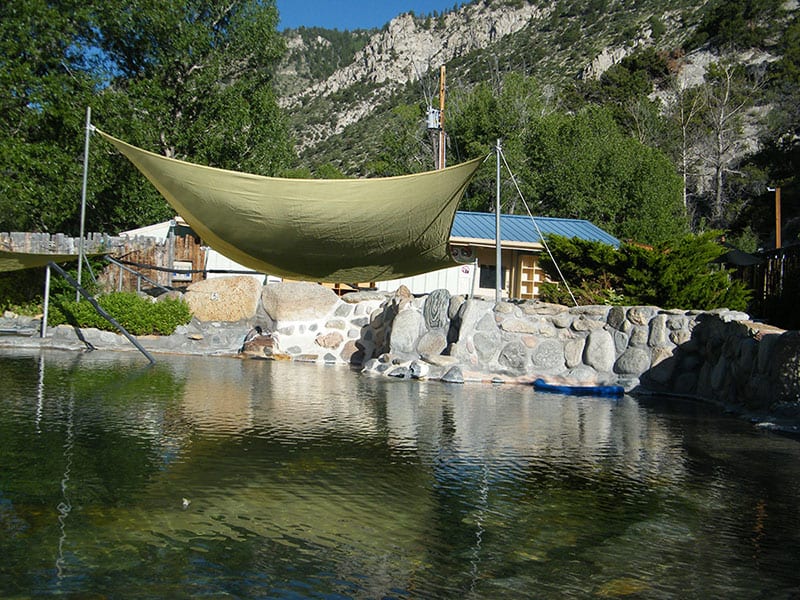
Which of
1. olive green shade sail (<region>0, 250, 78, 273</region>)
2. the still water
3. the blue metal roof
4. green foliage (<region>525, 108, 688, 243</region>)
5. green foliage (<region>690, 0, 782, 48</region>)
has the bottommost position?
the still water

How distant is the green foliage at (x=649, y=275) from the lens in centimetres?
974

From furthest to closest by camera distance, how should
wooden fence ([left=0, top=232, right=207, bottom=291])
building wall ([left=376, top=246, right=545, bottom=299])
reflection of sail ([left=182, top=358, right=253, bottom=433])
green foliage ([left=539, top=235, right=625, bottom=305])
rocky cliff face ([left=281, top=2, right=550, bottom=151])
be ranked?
rocky cliff face ([left=281, top=2, right=550, bottom=151]), building wall ([left=376, top=246, right=545, bottom=299]), wooden fence ([left=0, top=232, right=207, bottom=291]), green foliage ([left=539, top=235, right=625, bottom=305]), reflection of sail ([left=182, top=358, right=253, bottom=433])

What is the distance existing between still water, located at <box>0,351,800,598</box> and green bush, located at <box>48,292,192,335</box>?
4.61 m

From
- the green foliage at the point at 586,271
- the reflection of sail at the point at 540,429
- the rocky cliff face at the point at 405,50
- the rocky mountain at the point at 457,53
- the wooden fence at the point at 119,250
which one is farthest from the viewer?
the rocky cliff face at the point at 405,50

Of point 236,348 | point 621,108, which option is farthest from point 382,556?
point 621,108

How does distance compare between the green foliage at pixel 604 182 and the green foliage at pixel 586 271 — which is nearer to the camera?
the green foliage at pixel 586 271

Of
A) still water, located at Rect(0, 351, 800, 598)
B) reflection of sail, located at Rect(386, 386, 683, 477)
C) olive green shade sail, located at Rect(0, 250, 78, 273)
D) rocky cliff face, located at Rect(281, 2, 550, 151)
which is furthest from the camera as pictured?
rocky cliff face, located at Rect(281, 2, 550, 151)

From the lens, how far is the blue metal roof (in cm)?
1513

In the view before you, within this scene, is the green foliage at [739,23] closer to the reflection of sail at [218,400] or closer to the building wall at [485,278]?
the building wall at [485,278]

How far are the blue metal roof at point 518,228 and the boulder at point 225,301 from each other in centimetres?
464

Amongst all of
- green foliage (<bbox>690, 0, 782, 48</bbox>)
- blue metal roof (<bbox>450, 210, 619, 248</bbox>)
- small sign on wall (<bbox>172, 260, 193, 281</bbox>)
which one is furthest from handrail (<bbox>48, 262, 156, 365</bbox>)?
green foliage (<bbox>690, 0, 782, 48</bbox>)

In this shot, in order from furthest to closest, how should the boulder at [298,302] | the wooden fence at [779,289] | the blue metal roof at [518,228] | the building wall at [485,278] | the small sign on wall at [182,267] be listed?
1. the building wall at [485,278]
2. the blue metal roof at [518,228]
3. the small sign on wall at [182,267]
4. the boulder at [298,302]
5. the wooden fence at [779,289]

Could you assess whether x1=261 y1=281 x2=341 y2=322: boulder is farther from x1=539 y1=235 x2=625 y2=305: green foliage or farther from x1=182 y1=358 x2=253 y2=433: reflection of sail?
x1=539 y1=235 x2=625 y2=305: green foliage

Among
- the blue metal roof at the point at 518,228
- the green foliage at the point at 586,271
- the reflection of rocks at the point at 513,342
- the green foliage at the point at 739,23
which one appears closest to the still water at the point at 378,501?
the reflection of rocks at the point at 513,342
